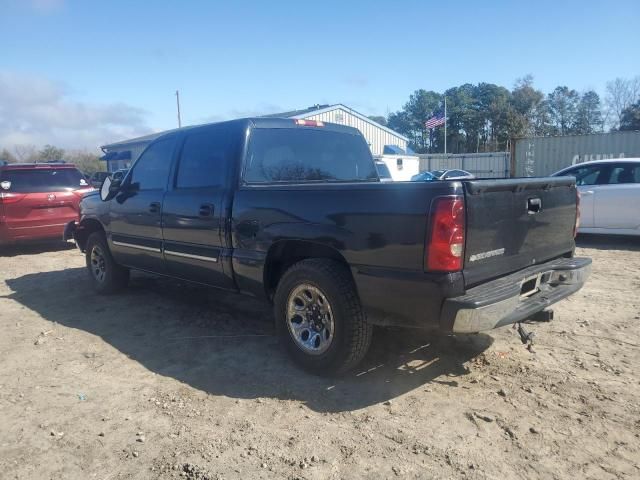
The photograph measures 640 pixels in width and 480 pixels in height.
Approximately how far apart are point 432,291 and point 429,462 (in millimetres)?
918

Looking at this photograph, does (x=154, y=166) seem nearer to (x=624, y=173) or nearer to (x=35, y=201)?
(x=35, y=201)

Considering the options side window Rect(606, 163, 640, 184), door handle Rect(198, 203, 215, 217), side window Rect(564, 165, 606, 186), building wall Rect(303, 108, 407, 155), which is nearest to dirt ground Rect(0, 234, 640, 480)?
door handle Rect(198, 203, 215, 217)

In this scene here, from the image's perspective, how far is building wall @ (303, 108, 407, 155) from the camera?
2866 cm

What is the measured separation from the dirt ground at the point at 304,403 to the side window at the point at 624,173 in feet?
14.2

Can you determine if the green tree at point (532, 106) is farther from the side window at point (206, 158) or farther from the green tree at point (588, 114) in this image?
the side window at point (206, 158)

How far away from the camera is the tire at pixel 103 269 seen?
19.9ft

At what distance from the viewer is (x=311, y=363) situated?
3652 mm

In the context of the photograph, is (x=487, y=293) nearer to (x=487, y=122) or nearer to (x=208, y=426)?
(x=208, y=426)

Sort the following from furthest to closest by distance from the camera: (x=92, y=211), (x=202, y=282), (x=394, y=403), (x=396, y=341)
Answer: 1. (x=92, y=211)
2. (x=202, y=282)
3. (x=396, y=341)
4. (x=394, y=403)

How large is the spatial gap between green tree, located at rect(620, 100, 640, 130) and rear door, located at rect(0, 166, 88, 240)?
56937 mm

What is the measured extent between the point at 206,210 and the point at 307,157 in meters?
1.05

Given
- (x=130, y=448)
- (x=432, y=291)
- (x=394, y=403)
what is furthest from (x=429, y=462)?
(x=130, y=448)

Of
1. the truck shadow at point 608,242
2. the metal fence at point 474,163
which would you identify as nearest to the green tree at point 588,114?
the metal fence at point 474,163

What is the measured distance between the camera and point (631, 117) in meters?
54.6
